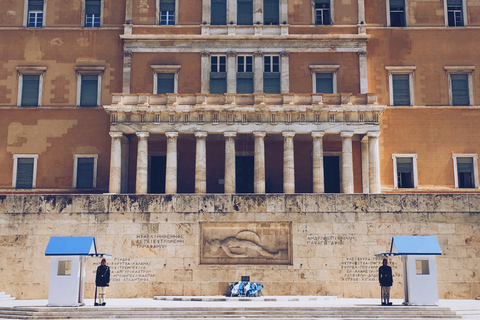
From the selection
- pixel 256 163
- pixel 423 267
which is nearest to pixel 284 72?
pixel 256 163

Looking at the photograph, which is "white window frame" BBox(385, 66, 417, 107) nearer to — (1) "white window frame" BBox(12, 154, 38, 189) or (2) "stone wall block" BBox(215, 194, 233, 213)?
(2) "stone wall block" BBox(215, 194, 233, 213)

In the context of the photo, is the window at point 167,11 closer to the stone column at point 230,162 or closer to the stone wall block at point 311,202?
the stone column at point 230,162

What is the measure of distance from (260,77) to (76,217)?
47.8 ft

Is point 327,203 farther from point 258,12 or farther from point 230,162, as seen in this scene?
point 258,12

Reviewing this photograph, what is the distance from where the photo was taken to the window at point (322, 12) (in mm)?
38844

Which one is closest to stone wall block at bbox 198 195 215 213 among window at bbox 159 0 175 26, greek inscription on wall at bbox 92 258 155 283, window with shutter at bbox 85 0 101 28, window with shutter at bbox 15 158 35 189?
greek inscription on wall at bbox 92 258 155 283

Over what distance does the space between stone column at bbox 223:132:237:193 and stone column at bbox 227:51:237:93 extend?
4.22 meters

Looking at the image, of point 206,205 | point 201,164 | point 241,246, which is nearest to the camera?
point 241,246

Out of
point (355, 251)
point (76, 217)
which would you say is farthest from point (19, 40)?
point (355, 251)

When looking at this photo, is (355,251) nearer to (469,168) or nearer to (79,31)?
(469,168)

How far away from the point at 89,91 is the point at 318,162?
50.5 feet

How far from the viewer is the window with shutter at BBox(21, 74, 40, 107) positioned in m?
38.4

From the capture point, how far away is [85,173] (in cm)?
3766

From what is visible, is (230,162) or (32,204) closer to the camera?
(32,204)
